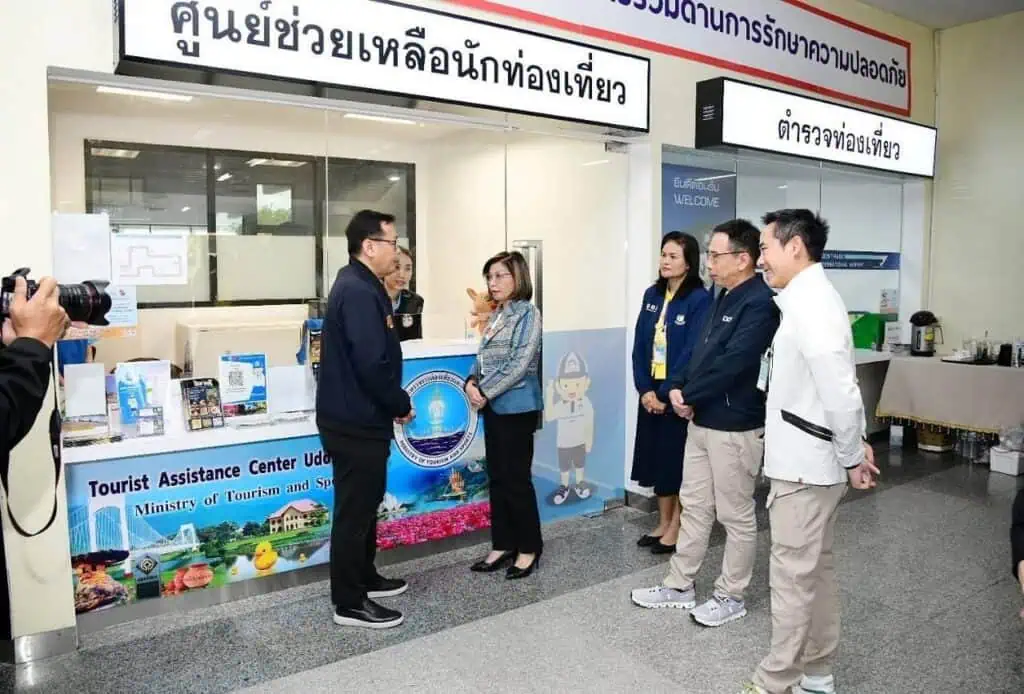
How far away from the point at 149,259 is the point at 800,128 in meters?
3.77

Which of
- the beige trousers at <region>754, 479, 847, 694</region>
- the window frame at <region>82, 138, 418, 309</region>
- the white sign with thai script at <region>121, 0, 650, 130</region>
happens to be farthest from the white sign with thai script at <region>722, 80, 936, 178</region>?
the beige trousers at <region>754, 479, 847, 694</region>

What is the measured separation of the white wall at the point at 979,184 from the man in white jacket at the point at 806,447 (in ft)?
15.5

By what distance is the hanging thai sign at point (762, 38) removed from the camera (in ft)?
14.0

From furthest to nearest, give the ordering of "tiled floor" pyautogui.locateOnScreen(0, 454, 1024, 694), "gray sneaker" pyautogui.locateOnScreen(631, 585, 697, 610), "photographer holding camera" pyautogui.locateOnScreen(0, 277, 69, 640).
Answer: "gray sneaker" pyautogui.locateOnScreen(631, 585, 697, 610) → "tiled floor" pyautogui.locateOnScreen(0, 454, 1024, 694) → "photographer holding camera" pyautogui.locateOnScreen(0, 277, 69, 640)

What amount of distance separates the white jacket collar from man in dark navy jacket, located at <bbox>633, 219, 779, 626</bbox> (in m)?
0.54

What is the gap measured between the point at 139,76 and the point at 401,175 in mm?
1228

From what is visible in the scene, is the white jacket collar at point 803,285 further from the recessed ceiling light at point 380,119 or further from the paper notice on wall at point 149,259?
the paper notice on wall at point 149,259

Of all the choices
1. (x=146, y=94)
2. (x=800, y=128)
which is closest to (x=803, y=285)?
(x=146, y=94)

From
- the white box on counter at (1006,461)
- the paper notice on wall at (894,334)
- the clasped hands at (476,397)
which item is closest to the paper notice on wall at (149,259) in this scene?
the clasped hands at (476,397)

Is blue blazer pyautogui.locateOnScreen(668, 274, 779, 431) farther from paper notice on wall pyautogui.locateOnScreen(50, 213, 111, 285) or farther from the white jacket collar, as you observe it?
paper notice on wall pyautogui.locateOnScreen(50, 213, 111, 285)

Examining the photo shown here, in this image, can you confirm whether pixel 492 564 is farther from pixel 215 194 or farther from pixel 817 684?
pixel 215 194

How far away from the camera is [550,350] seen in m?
4.38

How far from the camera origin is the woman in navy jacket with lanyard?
376 centimetres

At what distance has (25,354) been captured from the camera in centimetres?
166
